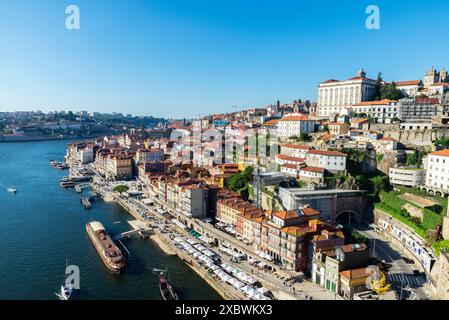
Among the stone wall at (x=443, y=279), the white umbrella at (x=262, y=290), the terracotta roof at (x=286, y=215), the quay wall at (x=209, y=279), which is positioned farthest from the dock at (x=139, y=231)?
the stone wall at (x=443, y=279)

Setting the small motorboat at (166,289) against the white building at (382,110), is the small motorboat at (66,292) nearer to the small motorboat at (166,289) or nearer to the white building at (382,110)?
the small motorboat at (166,289)

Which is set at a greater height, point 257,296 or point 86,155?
point 86,155

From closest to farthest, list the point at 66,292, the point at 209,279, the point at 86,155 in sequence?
1. the point at 66,292
2. the point at 209,279
3. the point at 86,155

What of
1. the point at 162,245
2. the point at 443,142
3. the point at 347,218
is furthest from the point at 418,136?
the point at 162,245

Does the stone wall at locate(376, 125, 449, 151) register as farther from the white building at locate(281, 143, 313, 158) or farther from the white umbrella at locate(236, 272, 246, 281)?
the white umbrella at locate(236, 272, 246, 281)

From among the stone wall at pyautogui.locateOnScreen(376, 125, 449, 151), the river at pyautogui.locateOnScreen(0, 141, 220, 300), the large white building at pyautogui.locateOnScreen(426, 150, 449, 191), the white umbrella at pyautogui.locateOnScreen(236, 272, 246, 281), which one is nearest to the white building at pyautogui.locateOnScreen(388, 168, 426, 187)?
the large white building at pyautogui.locateOnScreen(426, 150, 449, 191)

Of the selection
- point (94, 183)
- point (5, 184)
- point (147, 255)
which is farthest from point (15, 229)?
point (5, 184)

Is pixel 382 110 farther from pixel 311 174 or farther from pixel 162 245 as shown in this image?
pixel 162 245

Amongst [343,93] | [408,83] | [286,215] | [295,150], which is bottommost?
[286,215]
